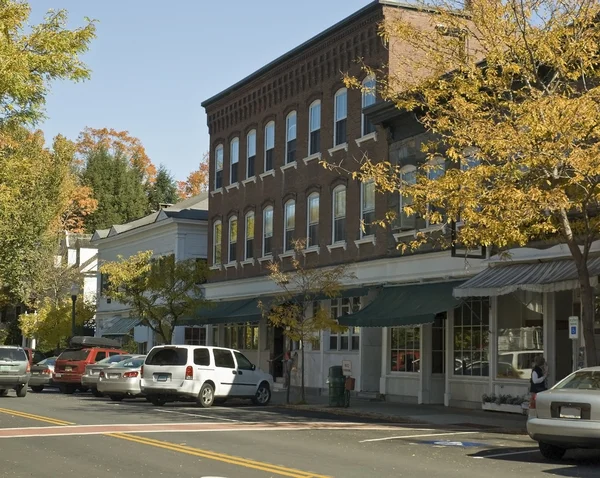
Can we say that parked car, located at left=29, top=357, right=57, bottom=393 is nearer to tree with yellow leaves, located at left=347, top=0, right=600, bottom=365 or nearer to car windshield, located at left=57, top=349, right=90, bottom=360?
car windshield, located at left=57, top=349, right=90, bottom=360

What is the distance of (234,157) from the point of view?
4378 centimetres

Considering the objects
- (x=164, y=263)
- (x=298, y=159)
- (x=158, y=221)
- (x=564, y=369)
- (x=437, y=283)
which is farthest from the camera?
(x=158, y=221)

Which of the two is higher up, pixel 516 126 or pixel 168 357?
pixel 516 126

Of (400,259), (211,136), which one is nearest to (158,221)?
(211,136)

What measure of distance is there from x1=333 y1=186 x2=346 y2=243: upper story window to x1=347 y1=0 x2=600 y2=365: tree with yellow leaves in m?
12.4

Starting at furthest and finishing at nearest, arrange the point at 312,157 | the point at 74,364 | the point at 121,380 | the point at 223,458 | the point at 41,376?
the point at 41,376, the point at 312,157, the point at 74,364, the point at 121,380, the point at 223,458

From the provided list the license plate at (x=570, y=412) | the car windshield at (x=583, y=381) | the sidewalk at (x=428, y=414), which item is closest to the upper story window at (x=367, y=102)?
the sidewalk at (x=428, y=414)

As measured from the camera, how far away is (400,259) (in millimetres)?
30781

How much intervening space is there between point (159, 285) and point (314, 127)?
8655mm

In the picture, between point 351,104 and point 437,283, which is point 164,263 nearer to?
point 351,104

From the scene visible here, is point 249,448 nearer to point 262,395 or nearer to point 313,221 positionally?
point 262,395

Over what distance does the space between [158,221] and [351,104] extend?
18405 mm

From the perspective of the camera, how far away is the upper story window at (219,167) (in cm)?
4491

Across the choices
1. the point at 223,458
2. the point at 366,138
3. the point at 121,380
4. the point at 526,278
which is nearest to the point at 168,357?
the point at 121,380
